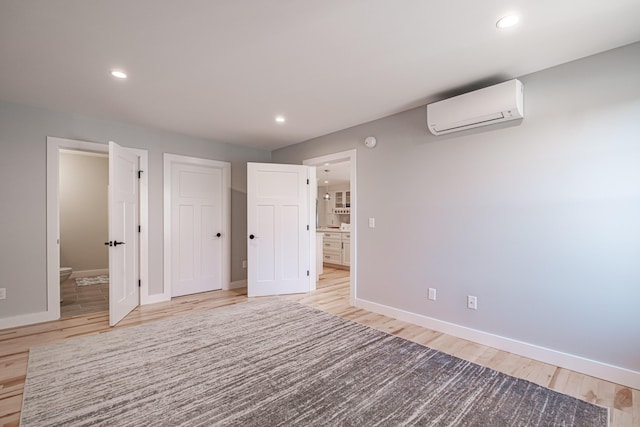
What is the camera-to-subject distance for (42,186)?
3.16 m

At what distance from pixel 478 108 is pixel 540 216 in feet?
3.43

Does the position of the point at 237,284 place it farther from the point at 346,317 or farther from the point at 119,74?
the point at 119,74

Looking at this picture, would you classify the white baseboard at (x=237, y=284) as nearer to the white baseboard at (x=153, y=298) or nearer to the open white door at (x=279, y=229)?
the open white door at (x=279, y=229)

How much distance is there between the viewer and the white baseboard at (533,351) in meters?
1.99

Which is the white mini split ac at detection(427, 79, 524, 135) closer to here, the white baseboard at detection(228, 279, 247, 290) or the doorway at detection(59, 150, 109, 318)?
the white baseboard at detection(228, 279, 247, 290)

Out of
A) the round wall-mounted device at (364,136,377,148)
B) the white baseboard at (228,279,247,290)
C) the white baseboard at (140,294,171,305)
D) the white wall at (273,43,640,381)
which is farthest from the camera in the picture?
the white baseboard at (228,279,247,290)

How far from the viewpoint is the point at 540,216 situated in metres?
2.32

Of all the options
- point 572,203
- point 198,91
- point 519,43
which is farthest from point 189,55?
point 572,203

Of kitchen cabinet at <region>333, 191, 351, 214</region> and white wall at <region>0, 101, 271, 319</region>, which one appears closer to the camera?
white wall at <region>0, 101, 271, 319</region>

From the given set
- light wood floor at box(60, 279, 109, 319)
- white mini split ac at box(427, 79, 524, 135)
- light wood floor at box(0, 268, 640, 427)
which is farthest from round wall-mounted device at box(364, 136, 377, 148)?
light wood floor at box(60, 279, 109, 319)

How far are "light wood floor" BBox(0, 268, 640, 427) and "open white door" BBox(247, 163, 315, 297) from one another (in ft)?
1.06

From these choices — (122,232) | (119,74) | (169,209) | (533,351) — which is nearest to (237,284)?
(169,209)

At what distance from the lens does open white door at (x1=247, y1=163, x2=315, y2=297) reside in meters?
4.25

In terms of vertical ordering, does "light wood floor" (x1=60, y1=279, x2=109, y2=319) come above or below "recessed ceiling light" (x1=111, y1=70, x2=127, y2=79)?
below
